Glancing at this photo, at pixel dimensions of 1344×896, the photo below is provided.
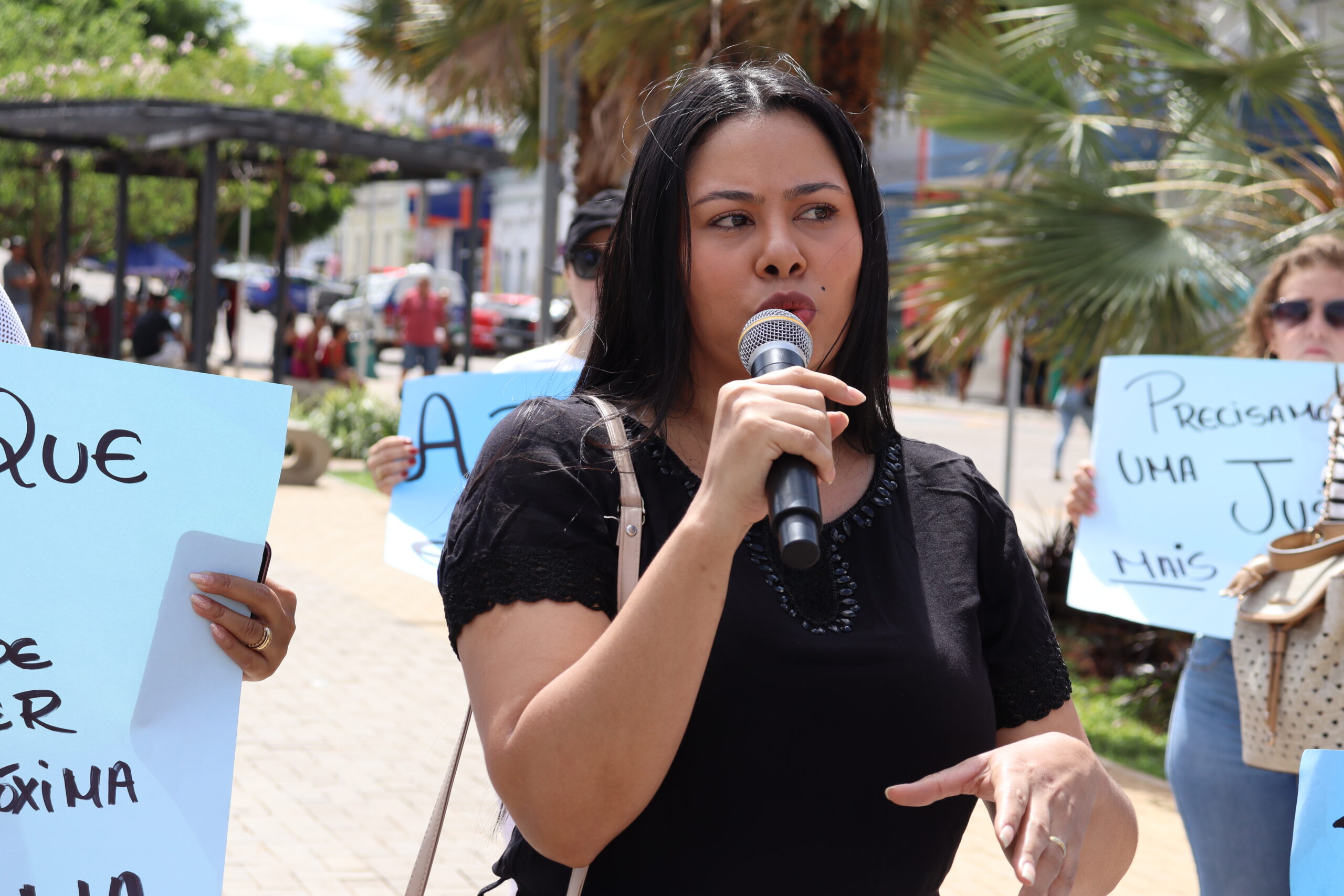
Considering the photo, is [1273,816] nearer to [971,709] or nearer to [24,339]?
[971,709]

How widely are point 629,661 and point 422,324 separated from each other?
18.9 m

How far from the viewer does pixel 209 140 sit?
1519 cm

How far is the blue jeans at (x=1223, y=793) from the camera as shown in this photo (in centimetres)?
306

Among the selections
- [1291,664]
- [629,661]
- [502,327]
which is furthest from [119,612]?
[502,327]

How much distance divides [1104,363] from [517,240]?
5222cm

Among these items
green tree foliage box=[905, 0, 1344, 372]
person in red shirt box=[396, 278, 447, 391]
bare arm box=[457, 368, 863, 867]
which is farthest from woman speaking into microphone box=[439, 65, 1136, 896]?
person in red shirt box=[396, 278, 447, 391]

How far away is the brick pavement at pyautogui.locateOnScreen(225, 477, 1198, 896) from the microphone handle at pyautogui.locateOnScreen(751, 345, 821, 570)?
4.89 feet

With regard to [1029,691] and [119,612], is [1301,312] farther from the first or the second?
[119,612]

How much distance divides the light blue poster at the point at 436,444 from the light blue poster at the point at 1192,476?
5.35ft

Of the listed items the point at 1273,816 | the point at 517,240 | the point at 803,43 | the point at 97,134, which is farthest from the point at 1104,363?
the point at 517,240

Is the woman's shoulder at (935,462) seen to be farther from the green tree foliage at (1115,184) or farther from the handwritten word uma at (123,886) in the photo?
the green tree foliage at (1115,184)

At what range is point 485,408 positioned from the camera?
4027mm

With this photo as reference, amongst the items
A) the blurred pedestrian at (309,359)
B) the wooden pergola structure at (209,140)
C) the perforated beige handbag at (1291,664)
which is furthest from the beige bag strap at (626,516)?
the blurred pedestrian at (309,359)

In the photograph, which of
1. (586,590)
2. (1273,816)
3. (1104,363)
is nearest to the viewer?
(586,590)
